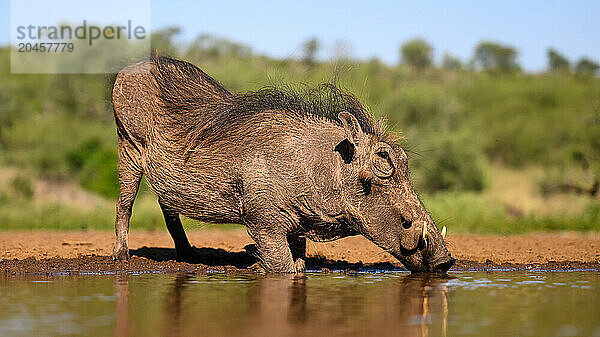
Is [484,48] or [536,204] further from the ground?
[484,48]

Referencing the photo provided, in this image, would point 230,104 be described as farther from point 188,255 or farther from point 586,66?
point 586,66

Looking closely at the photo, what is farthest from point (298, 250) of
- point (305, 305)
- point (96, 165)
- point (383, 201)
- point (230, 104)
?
point (96, 165)

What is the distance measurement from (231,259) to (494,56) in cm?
5777

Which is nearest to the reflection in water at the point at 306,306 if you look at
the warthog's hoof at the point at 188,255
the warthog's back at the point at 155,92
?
the warthog's hoof at the point at 188,255

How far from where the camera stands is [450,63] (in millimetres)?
56625

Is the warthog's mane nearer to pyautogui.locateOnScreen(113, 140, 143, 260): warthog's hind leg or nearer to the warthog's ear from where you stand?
the warthog's ear

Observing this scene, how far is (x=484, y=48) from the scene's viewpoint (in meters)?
66.1

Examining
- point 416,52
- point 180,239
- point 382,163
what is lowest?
point 180,239

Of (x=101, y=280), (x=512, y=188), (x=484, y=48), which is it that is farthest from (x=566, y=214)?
(x=484, y=48)

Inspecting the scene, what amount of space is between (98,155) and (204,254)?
34.8 ft

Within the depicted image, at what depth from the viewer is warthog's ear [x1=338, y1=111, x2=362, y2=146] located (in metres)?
8.20

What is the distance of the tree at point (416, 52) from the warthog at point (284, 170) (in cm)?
4476

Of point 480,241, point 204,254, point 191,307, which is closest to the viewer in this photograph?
point 191,307

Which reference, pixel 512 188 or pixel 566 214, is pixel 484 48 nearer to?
pixel 512 188
